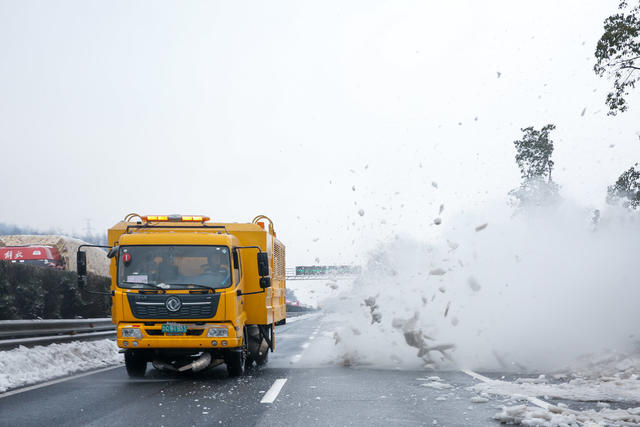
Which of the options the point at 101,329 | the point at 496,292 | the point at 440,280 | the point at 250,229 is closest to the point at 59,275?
the point at 101,329

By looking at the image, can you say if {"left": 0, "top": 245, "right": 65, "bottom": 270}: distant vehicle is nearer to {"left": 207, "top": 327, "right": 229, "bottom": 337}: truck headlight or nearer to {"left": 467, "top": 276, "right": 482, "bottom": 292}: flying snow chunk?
{"left": 467, "top": 276, "right": 482, "bottom": 292}: flying snow chunk

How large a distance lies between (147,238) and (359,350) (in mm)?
5429

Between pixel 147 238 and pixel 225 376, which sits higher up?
pixel 147 238

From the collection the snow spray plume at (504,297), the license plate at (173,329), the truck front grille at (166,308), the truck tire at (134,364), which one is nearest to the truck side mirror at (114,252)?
the truck front grille at (166,308)

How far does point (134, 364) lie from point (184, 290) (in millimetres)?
1845

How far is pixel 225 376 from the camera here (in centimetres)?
1170

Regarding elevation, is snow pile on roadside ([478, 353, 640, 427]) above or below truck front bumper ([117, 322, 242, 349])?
below

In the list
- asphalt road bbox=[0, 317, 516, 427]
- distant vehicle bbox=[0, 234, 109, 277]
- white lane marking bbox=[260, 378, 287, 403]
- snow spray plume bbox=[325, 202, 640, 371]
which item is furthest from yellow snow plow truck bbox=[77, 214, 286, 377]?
distant vehicle bbox=[0, 234, 109, 277]

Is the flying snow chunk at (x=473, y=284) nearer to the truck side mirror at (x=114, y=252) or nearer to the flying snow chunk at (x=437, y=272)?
the flying snow chunk at (x=437, y=272)

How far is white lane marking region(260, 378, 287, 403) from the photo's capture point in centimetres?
856

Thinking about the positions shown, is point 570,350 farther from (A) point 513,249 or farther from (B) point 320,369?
(B) point 320,369

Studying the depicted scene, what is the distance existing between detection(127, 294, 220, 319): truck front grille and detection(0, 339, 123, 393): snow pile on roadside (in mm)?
2029

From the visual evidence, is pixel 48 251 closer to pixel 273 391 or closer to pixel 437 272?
pixel 437 272

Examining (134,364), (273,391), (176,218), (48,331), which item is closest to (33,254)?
(48,331)
